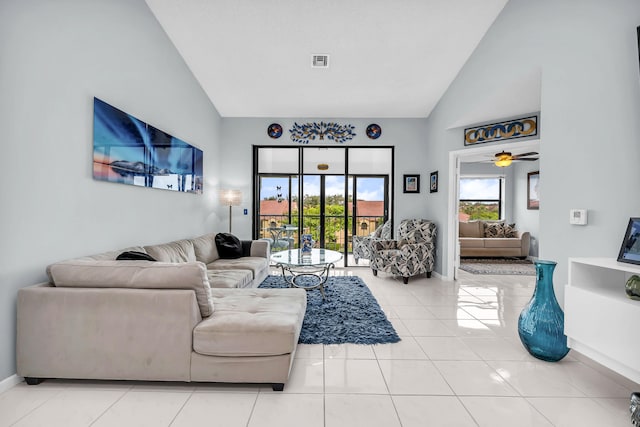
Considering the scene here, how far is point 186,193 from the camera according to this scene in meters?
4.27

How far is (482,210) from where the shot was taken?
838cm

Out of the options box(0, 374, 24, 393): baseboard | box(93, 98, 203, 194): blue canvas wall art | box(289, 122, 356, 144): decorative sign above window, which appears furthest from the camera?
box(289, 122, 356, 144): decorative sign above window

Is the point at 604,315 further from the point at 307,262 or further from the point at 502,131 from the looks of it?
the point at 502,131

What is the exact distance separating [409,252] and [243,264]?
2.50 meters

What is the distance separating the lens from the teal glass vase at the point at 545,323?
2244mm

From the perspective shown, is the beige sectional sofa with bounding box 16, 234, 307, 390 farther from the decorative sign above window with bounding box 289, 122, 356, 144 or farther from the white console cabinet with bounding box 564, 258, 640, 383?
the decorative sign above window with bounding box 289, 122, 356, 144

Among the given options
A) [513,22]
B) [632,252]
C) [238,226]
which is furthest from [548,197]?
[238,226]

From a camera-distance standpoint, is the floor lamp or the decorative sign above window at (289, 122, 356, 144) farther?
the decorative sign above window at (289, 122, 356, 144)

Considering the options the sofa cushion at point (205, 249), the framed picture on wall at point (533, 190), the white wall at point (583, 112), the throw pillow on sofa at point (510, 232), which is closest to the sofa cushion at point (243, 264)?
the sofa cushion at point (205, 249)

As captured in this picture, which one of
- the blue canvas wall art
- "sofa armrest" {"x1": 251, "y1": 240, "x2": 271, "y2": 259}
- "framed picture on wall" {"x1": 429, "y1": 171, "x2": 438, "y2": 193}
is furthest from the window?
the blue canvas wall art

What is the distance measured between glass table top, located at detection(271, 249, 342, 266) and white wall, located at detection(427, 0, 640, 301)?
213cm

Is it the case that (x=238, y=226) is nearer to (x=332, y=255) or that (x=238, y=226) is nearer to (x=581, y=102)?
(x=332, y=255)

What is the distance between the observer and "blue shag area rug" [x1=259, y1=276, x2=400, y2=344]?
2645 mm

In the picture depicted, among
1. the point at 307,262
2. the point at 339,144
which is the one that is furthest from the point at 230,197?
the point at 307,262
